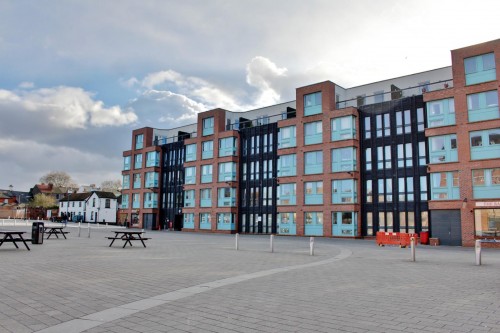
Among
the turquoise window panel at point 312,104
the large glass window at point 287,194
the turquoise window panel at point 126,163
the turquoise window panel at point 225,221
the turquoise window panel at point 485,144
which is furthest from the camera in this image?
the turquoise window panel at point 126,163

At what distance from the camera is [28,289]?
8.55m

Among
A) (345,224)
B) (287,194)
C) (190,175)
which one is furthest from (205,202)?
(345,224)

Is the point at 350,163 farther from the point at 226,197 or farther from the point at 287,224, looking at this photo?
the point at 226,197

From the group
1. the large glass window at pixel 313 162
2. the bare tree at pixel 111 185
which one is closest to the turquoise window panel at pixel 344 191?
the large glass window at pixel 313 162

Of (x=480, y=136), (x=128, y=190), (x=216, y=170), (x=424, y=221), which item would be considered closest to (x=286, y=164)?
(x=216, y=170)

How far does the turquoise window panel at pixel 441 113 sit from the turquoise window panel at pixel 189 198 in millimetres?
32875

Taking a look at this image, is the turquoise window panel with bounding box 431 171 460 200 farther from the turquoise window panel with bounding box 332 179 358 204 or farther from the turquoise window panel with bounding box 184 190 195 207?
the turquoise window panel with bounding box 184 190 195 207

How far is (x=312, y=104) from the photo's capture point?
4341 centimetres

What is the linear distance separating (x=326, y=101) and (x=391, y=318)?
37.2m

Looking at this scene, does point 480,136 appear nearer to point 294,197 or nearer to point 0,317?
point 294,197

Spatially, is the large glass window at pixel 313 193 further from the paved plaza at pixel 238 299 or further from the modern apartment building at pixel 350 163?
the paved plaza at pixel 238 299

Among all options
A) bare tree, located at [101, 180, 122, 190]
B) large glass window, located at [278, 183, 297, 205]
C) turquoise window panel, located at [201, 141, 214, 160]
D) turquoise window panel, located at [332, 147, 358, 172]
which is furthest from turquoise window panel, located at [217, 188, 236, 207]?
bare tree, located at [101, 180, 122, 190]

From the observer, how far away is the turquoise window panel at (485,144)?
30.5 meters

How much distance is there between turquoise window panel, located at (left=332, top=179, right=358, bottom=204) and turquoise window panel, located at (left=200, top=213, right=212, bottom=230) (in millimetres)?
18962
